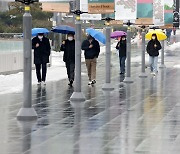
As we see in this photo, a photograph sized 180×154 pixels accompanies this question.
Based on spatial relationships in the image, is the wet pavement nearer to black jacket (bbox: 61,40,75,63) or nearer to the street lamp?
the street lamp

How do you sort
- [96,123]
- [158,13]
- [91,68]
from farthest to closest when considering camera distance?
[158,13], [91,68], [96,123]

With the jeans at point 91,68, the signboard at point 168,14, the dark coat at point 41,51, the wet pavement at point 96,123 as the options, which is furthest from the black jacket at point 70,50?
the signboard at point 168,14

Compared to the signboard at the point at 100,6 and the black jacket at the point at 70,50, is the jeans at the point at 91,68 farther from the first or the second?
the signboard at the point at 100,6

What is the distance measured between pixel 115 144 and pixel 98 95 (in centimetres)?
951

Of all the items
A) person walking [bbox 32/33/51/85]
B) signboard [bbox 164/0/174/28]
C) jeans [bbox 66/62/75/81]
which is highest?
signboard [bbox 164/0/174/28]

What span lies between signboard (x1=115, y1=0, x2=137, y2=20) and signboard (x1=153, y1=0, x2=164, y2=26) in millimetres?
7046

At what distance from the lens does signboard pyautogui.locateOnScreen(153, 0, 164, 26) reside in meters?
32.6

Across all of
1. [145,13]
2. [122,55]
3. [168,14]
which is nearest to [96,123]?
[145,13]

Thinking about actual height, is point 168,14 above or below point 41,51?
above

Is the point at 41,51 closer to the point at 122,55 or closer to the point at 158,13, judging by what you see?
the point at 122,55

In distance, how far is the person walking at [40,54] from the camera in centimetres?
2491

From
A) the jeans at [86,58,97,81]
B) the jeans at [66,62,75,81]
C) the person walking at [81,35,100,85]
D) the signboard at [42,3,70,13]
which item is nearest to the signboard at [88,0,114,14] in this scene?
the signboard at [42,3,70,13]

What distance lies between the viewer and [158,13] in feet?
109

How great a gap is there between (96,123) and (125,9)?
36.8 feet
